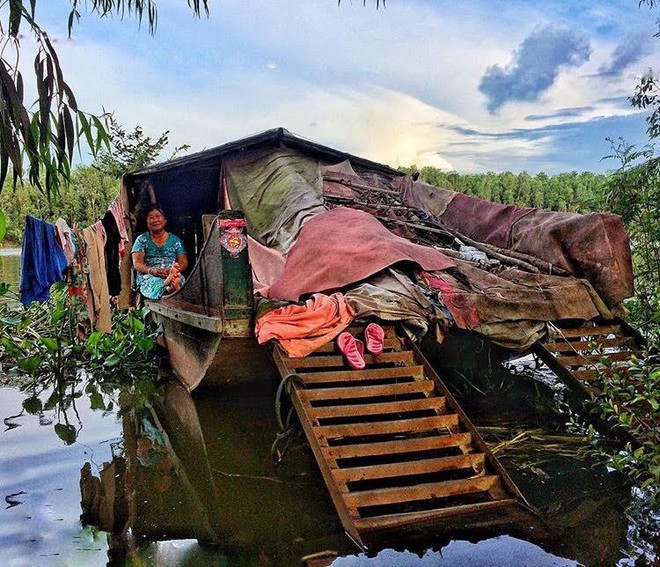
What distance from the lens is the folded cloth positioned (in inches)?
167

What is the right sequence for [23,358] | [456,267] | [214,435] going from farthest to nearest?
1. [23,358]
2. [456,267]
3. [214,435]

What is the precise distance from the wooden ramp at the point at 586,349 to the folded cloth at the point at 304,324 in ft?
6.36

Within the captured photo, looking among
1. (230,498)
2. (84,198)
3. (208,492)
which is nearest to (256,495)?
(230,498)

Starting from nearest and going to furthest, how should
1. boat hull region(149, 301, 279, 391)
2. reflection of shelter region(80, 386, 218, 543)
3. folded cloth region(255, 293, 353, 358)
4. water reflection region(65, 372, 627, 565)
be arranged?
water reflection region(65, 372, 627, 565)
reflection of shelter region(80, 386, 218, 543)
folded cloth region(255, 293, 353, 358)
boat hull region(149, 301, 279, 391)

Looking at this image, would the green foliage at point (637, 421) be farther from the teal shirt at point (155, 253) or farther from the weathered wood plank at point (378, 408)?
the teal shirt at point (155, 253)

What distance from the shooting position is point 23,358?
7137 mm

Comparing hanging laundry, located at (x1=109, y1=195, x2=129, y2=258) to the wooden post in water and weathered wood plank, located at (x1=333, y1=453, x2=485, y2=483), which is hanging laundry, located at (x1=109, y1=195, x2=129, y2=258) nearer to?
the wooden post in water

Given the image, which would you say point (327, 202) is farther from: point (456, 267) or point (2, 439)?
point (2, 439)

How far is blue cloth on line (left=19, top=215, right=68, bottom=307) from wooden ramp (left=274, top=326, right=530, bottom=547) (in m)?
4.66

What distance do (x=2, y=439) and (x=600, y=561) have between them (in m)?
4.93

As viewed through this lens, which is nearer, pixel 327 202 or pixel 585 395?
pixel 585 395

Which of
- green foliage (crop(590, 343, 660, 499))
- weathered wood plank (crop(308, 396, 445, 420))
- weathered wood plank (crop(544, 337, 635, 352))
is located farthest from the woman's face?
green foliage (crop(590, 343, 660, 499))

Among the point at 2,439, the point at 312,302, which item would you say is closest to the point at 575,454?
the point at 312,302

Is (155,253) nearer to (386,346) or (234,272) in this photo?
(234,272)
